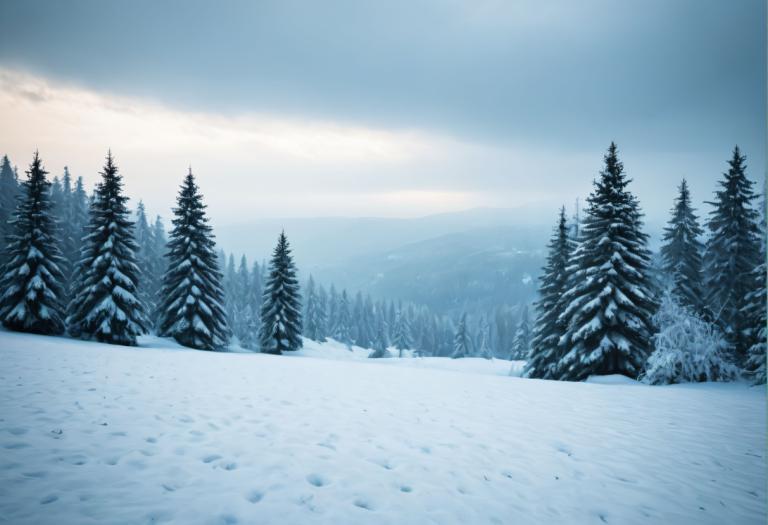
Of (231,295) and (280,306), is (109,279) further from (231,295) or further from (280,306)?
(231,295)

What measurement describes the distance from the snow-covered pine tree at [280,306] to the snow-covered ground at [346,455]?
20.9 meters

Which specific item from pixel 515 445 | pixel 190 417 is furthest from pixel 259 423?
pixel 515 445

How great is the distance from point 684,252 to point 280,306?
34467 mm

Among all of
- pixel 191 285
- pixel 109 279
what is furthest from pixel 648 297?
pixel 109 279

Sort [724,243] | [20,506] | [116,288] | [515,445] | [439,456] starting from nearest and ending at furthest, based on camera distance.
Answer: [20,506] → [439,456] → [515,445] → [116,288] → [724,243]

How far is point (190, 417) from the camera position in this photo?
7.40 m

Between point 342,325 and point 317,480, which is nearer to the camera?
point 317,480

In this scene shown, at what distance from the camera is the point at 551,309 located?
24312mm

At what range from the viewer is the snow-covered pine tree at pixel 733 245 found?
936 inches

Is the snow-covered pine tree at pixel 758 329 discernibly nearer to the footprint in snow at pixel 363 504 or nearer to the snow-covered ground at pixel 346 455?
the snow-covered ground at pixel 346 455

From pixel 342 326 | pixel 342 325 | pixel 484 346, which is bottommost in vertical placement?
pixel 484 346

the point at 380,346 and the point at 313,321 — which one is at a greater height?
the point at 313,321

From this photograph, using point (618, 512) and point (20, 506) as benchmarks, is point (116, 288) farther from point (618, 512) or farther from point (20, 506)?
point (618, 512)

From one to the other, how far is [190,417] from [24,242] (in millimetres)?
26189
